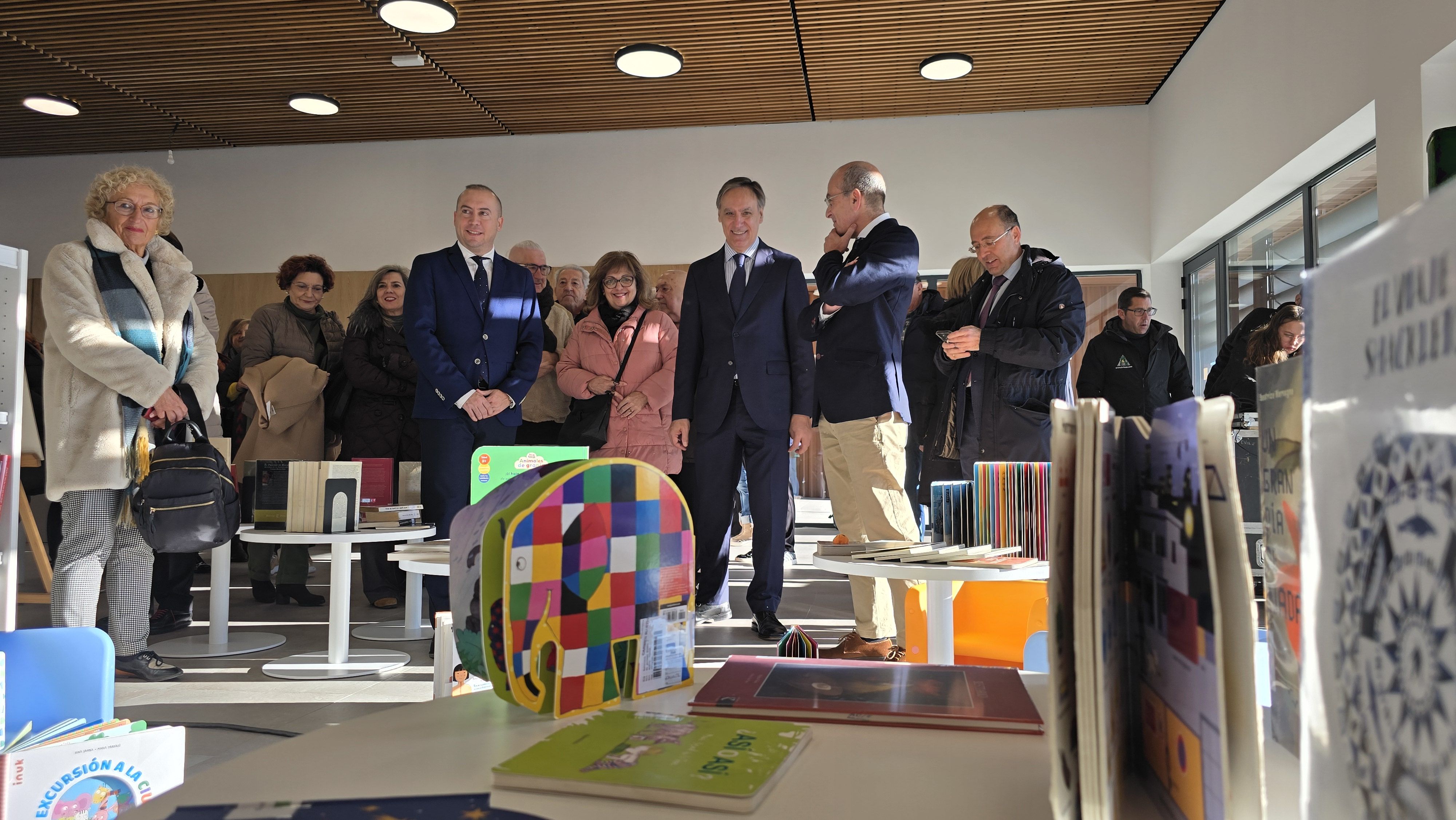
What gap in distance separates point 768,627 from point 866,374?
1.10 metres

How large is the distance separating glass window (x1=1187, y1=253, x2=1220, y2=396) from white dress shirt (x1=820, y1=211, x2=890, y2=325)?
13.3ft

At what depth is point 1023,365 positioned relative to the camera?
10.4 feet

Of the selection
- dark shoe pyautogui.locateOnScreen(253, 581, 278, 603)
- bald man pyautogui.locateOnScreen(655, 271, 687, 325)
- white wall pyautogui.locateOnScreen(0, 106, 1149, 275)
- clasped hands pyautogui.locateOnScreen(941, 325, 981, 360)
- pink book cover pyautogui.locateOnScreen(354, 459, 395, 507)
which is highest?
white wall pyautogui.locateOnScreen(0, 106, 1149, 275)

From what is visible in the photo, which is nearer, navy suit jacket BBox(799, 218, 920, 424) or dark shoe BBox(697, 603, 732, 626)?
navy suit jacket BBox(799, 218, 920, 424)

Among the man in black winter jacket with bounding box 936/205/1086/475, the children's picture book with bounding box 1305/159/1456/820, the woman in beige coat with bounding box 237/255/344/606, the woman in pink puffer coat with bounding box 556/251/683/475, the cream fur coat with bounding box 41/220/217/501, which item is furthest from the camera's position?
the woman in beige coat with bounding box 237/255/344/606

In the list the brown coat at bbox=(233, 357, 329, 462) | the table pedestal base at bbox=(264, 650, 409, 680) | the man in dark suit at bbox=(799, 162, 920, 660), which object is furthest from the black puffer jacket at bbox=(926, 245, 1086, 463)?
the brown coat at bbox=(233, 357, 329, 462)

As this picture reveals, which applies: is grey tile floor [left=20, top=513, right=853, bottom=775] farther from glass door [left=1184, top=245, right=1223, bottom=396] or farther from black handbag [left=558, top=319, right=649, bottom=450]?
glass door [left=1184, top=245, right=1223, bottom=396]

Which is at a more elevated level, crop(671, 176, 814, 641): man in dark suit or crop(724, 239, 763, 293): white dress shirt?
crop(724, 239, 763, 293): white dress shirt

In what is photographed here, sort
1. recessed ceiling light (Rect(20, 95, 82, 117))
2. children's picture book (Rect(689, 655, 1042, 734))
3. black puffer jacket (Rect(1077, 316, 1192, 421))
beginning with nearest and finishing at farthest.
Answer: children's picture book (Rect(689, 655, 1042, 734)) < black puffer jacket (Rect(1077, 316, 1192, 421)) < recessed ceiling light (Rect(20, 95, 82, 117))

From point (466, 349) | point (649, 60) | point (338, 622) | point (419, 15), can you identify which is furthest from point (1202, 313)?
point (338, 622)

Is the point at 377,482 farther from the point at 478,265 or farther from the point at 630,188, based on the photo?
the point at 630,188

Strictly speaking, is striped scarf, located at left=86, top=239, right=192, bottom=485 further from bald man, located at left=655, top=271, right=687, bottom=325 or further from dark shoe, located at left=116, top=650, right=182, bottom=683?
bald man, located at left=655, top=271, right=687, bottom=325

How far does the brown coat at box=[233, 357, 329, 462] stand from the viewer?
4545mm

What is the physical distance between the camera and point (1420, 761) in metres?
0.24
